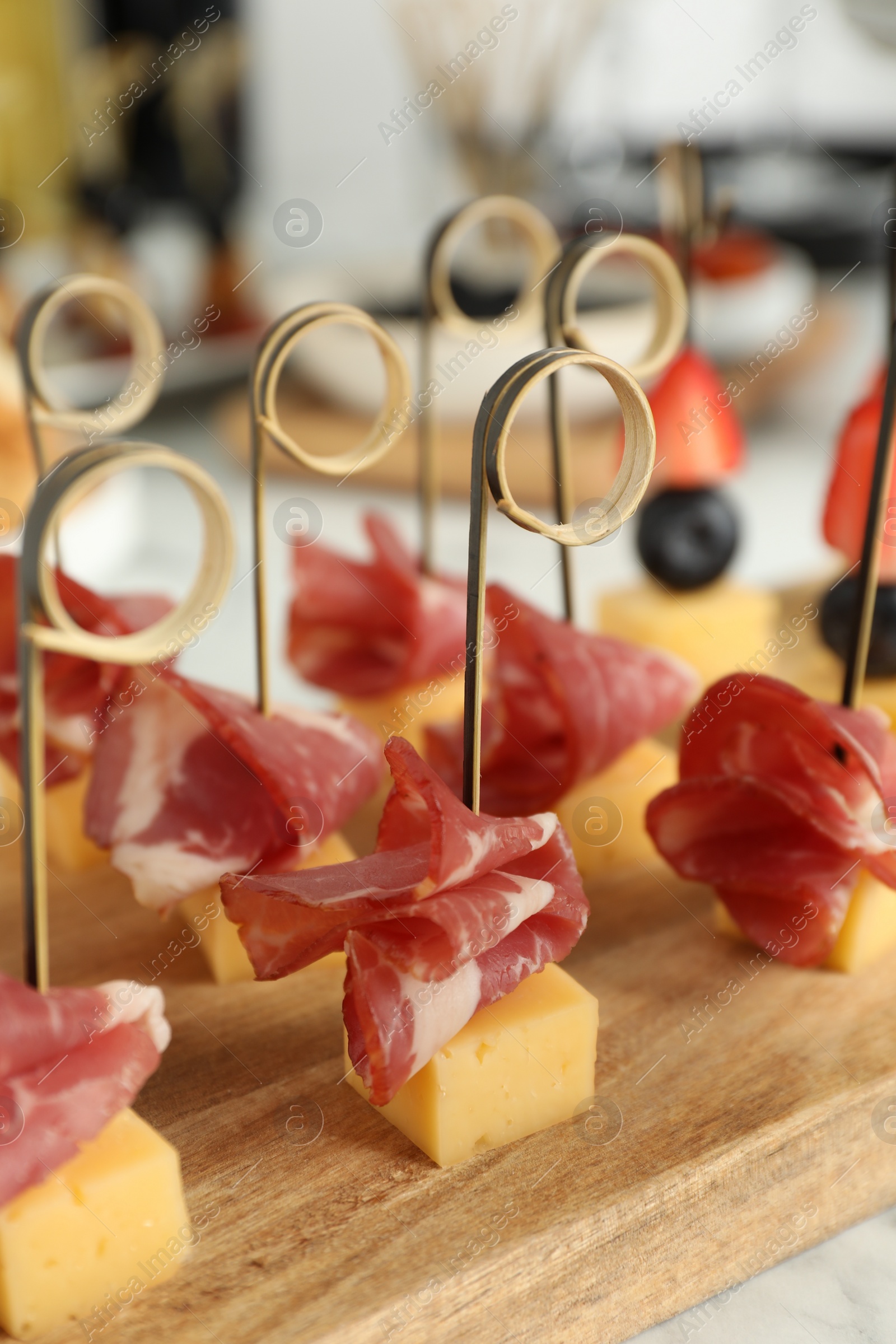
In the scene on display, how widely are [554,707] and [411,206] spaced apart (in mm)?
3652

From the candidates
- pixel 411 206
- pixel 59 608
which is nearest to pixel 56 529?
pixel 59 608

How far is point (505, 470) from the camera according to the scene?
63 centimetres

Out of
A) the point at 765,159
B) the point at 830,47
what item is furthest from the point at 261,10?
the point at 765,159

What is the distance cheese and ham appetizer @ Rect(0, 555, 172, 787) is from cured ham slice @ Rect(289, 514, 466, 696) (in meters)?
0.13

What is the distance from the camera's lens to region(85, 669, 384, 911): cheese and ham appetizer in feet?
2.69

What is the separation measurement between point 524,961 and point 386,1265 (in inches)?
6.2

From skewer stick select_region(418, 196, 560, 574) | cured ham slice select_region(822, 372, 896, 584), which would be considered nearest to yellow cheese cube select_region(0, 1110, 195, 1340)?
skewer stick select_region(418, 196, 560, 574)

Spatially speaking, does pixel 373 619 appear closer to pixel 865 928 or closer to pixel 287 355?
pixel 287 355

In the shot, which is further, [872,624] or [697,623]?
[697,623]

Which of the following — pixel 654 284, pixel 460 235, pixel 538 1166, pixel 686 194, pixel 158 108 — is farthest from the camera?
pixel 158 108

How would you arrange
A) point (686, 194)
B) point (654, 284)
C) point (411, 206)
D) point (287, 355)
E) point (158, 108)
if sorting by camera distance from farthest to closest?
point (411, 206), point (158, 108), point (686, 194), point (654, 284), point (287, 355)

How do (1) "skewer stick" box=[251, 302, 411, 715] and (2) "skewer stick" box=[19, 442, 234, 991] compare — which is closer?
(2) "skewer stick" box=[19, 442, 234, 991]

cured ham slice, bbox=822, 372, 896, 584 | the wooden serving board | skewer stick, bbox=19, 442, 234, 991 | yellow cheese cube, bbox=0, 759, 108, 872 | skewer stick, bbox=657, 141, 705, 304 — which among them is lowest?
the wooden serving board

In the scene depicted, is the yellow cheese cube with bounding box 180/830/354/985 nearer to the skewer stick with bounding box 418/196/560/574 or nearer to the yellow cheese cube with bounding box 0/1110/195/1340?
the yellow cheese cube with bounding box 0/1110/195/1340
